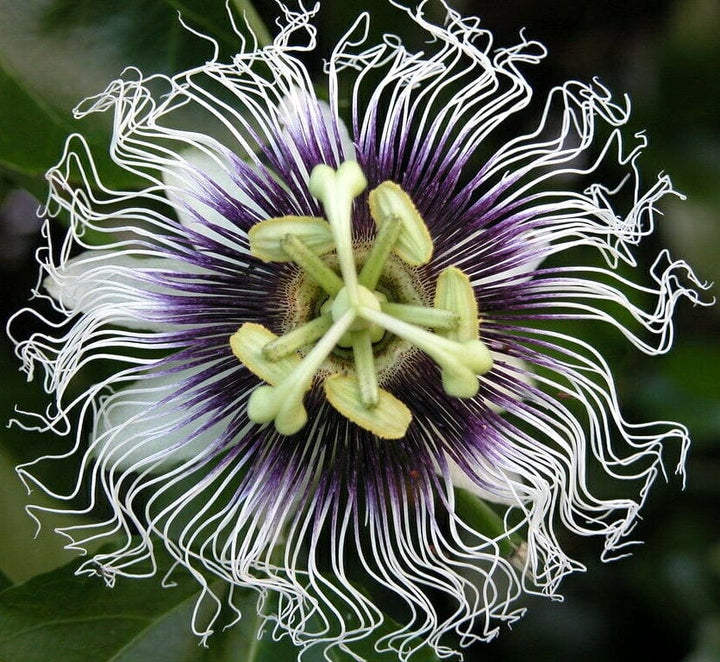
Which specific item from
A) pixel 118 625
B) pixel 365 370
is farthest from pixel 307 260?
pixel 118 625

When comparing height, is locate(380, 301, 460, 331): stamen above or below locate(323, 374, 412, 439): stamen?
above

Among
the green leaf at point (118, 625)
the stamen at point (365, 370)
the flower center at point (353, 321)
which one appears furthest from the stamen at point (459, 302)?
the green leaf at point (118, 625)

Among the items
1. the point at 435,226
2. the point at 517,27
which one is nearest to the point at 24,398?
the point at 435,226

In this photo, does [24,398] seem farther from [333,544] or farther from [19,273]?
[333,544]

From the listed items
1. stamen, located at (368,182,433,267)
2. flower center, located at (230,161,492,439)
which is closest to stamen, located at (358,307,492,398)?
flower center, located at (230,161,492,439)

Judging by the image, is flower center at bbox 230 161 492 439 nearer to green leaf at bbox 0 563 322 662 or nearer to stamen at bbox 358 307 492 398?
stamen at bbox 358 307 492 398

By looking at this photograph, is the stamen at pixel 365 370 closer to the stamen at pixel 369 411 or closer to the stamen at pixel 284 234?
the stamen at pixel 369 411

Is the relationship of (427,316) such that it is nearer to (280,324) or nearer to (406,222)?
(406,222)
